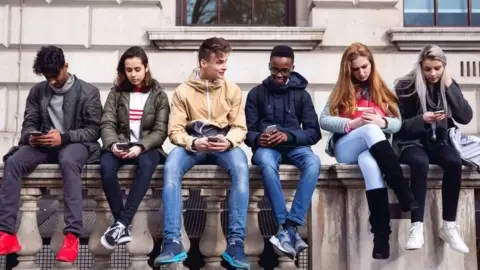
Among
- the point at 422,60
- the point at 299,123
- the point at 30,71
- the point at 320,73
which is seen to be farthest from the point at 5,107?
the point at 422,60

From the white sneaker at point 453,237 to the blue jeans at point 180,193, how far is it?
1.46 m

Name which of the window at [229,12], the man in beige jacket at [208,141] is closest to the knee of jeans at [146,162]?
the man in beige jacket at [208,141]

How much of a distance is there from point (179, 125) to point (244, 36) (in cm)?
434

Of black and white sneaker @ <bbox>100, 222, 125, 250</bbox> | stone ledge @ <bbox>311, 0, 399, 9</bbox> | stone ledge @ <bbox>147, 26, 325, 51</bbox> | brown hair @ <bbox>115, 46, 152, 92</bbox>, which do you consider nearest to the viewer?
black and white sneaker @ <bbox>100, 222, 125, 250</bbox>

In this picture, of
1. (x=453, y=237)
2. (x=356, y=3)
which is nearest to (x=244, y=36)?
(x=356, y=3)

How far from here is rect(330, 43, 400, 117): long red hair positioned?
180 inches

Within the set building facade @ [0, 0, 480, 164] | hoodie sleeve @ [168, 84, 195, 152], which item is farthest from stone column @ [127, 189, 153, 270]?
building facade @ [0, 0, 480, 164]

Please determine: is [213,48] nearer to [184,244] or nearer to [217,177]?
[217,177]

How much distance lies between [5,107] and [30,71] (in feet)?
2.21

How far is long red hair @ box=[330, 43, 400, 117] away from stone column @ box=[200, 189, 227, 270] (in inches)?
50.7

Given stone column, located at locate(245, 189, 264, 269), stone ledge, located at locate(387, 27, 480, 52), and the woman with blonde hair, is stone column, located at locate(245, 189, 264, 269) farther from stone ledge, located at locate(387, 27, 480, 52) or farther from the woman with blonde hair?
stone ledge, located at locate(387, 27, 480, 52)

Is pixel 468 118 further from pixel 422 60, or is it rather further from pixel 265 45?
pixel 265 45

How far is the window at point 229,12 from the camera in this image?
29.6 feet

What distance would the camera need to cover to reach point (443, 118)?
4.32 meters
